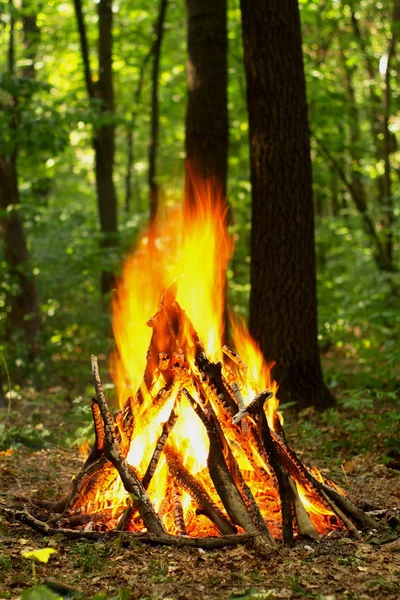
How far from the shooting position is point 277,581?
373cm

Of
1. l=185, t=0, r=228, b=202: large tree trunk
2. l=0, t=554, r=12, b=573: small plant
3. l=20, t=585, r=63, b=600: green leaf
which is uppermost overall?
l=185, t=0, r=228, b=202: large tree trunk

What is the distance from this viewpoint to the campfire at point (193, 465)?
447 centimetres

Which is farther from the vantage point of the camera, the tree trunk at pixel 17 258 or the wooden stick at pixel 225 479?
the tree trunk at pixel 17 258

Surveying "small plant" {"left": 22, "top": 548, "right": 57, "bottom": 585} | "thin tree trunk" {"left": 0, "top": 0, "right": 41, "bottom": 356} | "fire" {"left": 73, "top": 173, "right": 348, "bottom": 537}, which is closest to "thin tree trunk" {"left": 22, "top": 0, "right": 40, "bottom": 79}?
"thin tree trunk" {"left": 0, "top": 0, "right": 41, "bottom": 356}

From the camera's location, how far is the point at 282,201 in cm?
787

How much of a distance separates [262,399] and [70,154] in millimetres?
19637

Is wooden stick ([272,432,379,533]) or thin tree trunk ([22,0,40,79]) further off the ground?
thin tree trunk ([22,0,40,79])

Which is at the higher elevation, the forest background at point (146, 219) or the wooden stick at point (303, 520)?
the forest background at point (146, 219)

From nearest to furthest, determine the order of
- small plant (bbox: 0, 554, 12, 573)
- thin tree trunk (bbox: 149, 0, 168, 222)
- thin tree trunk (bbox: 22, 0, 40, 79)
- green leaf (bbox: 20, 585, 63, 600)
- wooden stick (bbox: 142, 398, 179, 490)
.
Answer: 1. green leaf (bbox: 20, 585, 63, 600)
2. small plant (bbox: 0, 554, 12, 573)
3. wooden stick (bbox: 142, 398, 179, 490)
4. thin tree trunk (bbox: 22, 0, 40, 79)
5. thin tree trunk (bbox: 149, 0, 168, 222)

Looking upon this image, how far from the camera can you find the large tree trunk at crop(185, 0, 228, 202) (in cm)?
883

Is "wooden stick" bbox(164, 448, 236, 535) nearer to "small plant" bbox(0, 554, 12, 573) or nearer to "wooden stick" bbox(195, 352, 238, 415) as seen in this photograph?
"wooden stick" bbox(195, 352, 238, 415)

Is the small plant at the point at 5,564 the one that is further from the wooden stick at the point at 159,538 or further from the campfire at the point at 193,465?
the campfire at the point at 193,465

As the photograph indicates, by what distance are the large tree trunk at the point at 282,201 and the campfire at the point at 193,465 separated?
2647 mm

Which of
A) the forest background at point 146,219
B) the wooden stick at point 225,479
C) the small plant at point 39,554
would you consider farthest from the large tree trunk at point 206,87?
the small plant at point 39,554
